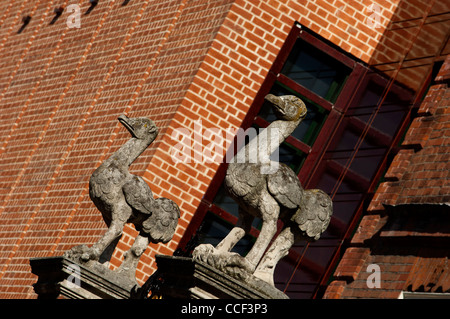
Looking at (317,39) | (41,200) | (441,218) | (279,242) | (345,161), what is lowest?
(279,242)

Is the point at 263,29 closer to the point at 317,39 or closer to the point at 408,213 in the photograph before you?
the point at 317,39

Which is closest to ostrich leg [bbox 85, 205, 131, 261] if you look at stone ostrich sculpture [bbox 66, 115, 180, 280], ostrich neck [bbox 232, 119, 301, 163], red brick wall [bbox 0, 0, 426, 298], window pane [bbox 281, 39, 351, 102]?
stone ostrich sculpture [bbox 66, 115, 180, 280]

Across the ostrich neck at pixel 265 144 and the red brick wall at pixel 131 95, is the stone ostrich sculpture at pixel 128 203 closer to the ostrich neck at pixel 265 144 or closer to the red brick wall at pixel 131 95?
the ostrich neck at pixel 265 144

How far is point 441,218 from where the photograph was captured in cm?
1166

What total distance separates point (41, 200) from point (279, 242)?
742cm

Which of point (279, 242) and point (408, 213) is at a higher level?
point (408, 213)

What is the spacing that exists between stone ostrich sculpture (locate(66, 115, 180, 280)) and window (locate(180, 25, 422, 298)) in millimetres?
3234

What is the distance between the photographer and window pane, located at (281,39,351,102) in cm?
1423

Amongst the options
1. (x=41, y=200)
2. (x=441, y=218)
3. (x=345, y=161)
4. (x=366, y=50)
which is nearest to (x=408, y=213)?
(x=441, y=218)

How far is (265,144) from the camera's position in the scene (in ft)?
28.7

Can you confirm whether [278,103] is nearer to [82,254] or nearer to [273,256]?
[273,256]

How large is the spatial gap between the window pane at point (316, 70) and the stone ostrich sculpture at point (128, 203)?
446 cm

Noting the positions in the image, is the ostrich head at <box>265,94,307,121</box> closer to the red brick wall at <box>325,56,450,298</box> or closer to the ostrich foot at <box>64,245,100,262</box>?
the ostrich foot at <box>64,245,100,262</box>

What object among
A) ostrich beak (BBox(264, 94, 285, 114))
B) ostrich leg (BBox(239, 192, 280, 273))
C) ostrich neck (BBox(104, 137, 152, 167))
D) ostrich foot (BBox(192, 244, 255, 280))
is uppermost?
ostrich beak (BBox(264, 94, 285, 114))
